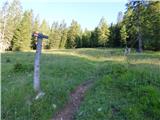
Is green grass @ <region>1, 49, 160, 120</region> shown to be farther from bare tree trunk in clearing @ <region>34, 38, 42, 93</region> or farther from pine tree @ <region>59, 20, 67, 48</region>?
pine tree @ <region>59, 20, 67, 48</region>

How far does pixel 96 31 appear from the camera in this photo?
84.6 m

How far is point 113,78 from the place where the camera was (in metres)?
14.7

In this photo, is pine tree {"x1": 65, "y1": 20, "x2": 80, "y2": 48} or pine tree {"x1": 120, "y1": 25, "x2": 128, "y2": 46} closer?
pine tree {"x1": 120, "y1": 25, "x2": 128, "y2": 46}

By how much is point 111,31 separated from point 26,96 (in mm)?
68633

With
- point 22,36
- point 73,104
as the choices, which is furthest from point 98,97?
point 22,36

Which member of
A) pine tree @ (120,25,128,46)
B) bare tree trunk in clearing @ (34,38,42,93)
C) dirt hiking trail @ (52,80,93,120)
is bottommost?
dirt hiking trail @ (52,80,93,120)

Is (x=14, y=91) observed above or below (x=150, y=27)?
below

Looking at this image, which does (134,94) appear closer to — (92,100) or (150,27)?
(92,100)

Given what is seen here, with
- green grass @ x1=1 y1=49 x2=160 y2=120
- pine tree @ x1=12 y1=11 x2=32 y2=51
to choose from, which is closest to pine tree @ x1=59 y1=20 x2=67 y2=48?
pine tree @ x1=12 y1=11 x2=32 y2=51

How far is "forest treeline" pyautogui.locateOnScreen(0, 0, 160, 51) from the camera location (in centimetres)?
4212

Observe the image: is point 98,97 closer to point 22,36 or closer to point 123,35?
point 22,36

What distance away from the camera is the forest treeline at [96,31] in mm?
42125

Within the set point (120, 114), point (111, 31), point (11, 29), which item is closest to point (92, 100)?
point (120, 114)

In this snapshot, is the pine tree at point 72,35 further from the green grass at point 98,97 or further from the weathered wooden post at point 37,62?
the weathered wooden post at point 37,62
